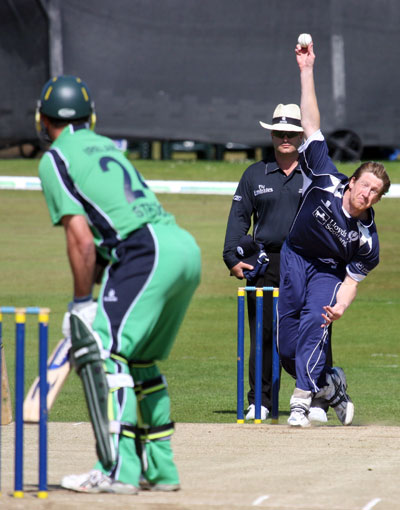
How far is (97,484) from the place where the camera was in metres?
4.91

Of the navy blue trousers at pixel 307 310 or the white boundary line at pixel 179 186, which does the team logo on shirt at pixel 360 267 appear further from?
the white boundary line at pixel 179 186

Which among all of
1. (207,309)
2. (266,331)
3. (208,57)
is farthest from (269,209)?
(208,57)

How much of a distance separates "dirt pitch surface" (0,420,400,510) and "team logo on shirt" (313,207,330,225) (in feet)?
4.44

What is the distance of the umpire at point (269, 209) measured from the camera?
8.16 m

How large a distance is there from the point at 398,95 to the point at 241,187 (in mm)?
16818

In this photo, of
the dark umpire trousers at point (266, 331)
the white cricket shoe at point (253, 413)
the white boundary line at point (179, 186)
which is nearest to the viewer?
the white cricket shoe at point (253, 413)

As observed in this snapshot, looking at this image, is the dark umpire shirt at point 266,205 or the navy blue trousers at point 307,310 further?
the dark umpire shirt at point 266,205

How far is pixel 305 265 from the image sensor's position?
24.3 feet

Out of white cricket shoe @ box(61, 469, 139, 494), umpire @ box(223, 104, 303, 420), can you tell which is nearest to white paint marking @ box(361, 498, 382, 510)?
white cricket shoe @ box(61, 469, 139, 494)

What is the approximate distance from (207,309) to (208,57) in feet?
37.6

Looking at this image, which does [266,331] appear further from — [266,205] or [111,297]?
[111,297]

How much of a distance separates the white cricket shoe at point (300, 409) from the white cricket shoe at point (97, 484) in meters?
2.44

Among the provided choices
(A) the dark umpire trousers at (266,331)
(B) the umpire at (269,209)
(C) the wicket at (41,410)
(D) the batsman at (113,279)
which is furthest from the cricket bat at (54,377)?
(A) the dark umpire trousers at (266,331)

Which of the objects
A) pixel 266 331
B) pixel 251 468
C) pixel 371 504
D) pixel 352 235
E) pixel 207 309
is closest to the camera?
pixel 371 504
